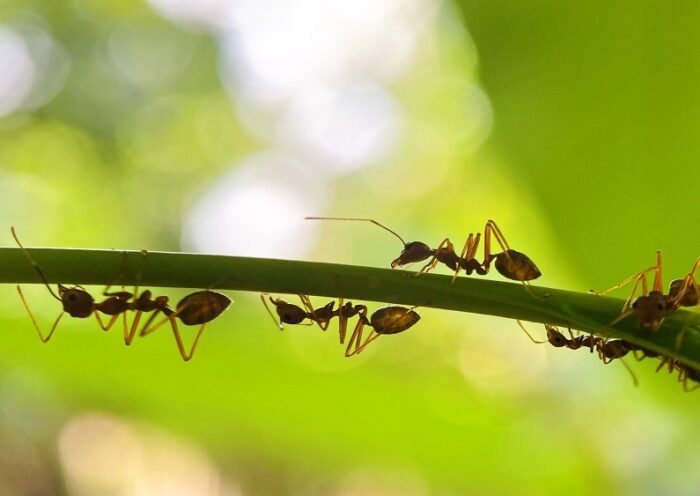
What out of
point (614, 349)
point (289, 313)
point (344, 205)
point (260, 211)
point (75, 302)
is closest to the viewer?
point (614, 349)

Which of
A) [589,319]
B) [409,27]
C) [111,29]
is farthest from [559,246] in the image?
[111,29]

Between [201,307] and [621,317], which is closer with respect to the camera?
[621,317]

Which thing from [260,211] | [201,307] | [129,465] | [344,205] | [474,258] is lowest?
[201,307]

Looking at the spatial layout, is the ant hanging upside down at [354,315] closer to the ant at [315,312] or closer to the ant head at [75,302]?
the ant at [315,312]

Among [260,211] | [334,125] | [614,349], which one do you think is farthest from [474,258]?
[334,125]

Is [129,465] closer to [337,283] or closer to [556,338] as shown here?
[556,338]

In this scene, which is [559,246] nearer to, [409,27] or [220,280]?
[220,280]

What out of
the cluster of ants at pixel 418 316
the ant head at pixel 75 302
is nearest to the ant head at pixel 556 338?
the cluster of ants at pixel 418 316
